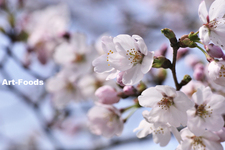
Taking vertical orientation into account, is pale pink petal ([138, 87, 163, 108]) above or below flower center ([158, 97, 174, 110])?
above

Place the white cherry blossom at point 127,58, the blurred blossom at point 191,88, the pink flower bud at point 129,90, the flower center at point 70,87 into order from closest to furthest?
the white cherry blossom at point 127,58
the pink flower bud at point 129,90
the blurred blossom at point 191,88
the flower center at point 70,87

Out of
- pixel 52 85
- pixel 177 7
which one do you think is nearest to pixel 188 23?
pixel 177 7

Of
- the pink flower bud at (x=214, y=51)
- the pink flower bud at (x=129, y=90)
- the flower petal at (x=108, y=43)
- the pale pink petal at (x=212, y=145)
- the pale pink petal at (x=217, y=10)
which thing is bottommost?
the pale pink petal at (x=212, y=145)

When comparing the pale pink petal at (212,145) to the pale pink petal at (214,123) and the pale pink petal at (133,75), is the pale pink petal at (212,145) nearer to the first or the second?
the pale pink petal at (214,123)

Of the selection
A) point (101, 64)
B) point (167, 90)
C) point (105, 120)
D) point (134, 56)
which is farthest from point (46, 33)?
point (167, 90)

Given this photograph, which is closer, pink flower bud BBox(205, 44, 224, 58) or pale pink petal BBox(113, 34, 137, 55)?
pink flower bud BBox(205, 44, 224, 58)

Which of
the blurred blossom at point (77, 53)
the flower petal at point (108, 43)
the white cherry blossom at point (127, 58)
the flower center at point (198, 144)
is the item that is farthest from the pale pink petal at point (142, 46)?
the blurred blossom at point (77, 53)

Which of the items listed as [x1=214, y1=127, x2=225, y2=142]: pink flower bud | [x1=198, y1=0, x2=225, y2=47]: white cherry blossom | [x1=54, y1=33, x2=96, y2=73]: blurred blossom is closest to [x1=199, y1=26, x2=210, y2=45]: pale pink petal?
[x1=198, y1=0, x2=225, y2=47]: white cherry blossom

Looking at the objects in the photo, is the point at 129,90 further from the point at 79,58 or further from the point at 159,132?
the point at 79,58

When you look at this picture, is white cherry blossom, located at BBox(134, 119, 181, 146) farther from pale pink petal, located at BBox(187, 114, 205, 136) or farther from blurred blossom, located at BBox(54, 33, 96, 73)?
blurred blossom, located at BBox(54, 33, 96, 73)
